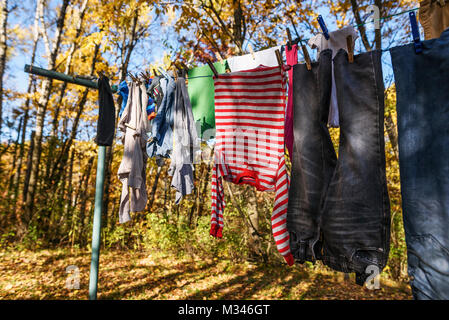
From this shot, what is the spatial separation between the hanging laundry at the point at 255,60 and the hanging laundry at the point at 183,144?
17.8 inches

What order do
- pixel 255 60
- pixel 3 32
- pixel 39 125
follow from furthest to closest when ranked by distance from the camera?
pixel 39 125, pixel 3 32, pixel 255 60

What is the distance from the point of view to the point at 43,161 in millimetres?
7520

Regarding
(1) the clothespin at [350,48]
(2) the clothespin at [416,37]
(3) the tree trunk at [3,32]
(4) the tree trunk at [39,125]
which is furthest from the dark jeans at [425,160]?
(4) the tree trunk at [39,125]

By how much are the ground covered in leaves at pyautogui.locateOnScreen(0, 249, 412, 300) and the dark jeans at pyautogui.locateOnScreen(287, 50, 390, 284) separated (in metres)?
3.47

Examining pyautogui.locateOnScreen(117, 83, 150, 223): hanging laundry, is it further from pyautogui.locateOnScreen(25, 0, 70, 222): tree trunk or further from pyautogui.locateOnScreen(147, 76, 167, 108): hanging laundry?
pyautogui.locateOnScreen(25, 0, 70, 222): tree trunk

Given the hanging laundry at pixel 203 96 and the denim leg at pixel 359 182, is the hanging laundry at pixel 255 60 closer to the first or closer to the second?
the hanging laundry at pixel 203 96

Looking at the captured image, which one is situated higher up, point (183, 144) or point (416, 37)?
point (416, 37)

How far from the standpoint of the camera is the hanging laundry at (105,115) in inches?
97.2

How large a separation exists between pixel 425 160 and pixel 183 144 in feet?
5.11

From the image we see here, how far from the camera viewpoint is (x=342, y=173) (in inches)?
54.0

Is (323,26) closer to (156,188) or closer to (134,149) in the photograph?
(134,149)

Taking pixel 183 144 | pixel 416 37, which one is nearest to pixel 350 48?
pixel 416 37

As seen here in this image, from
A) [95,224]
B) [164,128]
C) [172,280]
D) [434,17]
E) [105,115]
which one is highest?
[434,17]

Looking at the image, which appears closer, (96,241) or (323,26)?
(323,26)
